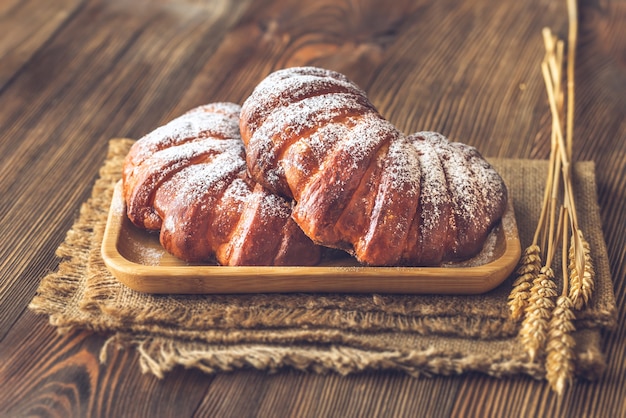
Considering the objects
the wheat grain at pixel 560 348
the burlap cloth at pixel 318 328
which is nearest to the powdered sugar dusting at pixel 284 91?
the burlap cloth at pixel 318 328

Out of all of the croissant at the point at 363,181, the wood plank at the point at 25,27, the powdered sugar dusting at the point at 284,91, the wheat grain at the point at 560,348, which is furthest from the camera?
the wood plank at the point at 25,27

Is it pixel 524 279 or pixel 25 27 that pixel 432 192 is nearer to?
pixel 524 279

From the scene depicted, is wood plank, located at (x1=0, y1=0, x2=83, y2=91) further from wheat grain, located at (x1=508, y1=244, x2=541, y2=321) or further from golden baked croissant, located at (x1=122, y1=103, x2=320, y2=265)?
wheat grain, located at (x1=508, y1=244, x2=541, y2=321)

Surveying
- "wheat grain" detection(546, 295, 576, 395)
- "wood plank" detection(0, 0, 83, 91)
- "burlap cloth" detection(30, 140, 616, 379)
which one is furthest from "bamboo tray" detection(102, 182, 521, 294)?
"wood plank" detection(0, 0, 83, 91)

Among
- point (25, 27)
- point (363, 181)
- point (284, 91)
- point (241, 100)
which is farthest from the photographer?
point (25, 27)

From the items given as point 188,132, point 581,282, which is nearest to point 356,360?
point 581,282

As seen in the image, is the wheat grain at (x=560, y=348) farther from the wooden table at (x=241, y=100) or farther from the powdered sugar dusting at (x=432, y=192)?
the powdered sugar dusting at (x=432, y=192)
